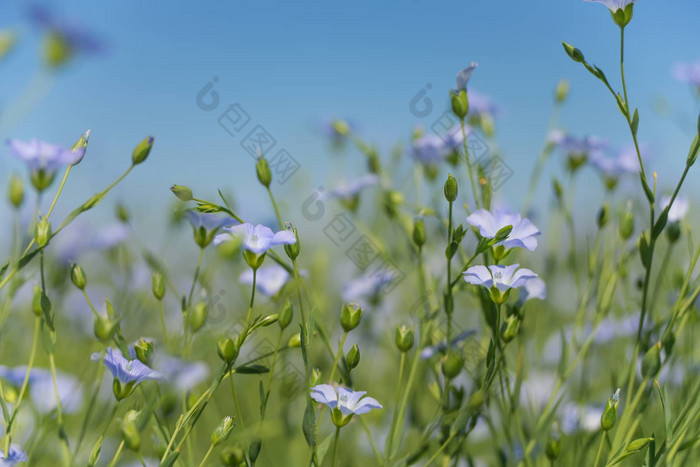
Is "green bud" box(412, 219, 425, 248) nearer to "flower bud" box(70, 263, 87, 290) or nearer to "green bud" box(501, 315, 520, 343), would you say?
"green bud" box(501, 315, 520, 343)

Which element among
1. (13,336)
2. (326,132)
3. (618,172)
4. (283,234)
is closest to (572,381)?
A: (618,172)

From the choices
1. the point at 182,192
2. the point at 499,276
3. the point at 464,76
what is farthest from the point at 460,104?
the point at 182,192

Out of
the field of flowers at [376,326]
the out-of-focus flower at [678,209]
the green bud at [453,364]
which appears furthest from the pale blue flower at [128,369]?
the out-of-focus flower at [678,209]

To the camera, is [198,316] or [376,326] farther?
[376,326]

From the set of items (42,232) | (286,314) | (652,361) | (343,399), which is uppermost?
(42,232)

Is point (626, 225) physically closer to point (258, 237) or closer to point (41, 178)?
point (258, 237)
